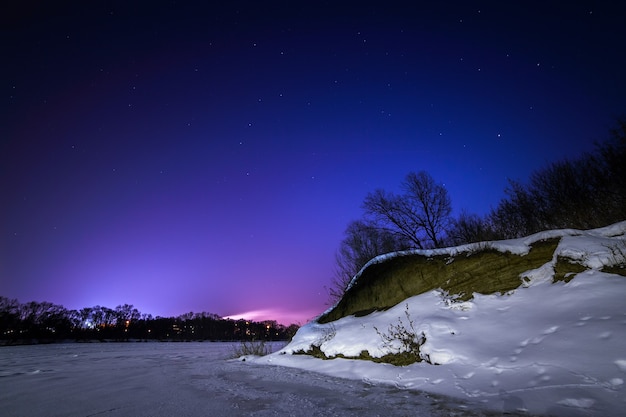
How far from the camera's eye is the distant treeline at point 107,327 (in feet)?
235

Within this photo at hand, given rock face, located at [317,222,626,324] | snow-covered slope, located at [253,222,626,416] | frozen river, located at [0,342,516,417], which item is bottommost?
frozen river, located at [0,342,516,417]

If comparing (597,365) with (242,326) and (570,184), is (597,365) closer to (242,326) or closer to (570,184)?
(570,184)

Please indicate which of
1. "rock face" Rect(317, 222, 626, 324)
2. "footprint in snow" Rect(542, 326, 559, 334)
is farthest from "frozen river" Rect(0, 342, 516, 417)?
"rock face" Rect(317, 222, 626, 324)

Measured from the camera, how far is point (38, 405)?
4148 millimetres

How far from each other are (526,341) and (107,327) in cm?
12640

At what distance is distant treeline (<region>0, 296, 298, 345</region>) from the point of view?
71.8m

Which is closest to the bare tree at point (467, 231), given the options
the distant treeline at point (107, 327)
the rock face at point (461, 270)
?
the rock face at point (461, 270)

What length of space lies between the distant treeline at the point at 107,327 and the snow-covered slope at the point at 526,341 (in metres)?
47.9

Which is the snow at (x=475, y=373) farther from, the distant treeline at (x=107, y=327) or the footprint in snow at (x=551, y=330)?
the distant treeline at (x=107, y=327)

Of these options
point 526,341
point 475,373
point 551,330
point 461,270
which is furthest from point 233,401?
point 461,270

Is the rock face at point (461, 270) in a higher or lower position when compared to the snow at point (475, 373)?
higher

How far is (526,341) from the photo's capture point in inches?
196

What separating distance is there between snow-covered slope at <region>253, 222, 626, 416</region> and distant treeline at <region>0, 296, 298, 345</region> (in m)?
47.9

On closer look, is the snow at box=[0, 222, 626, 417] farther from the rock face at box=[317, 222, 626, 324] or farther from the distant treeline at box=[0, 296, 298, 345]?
the distant treeline at box=[0, 296, 298, 345]
